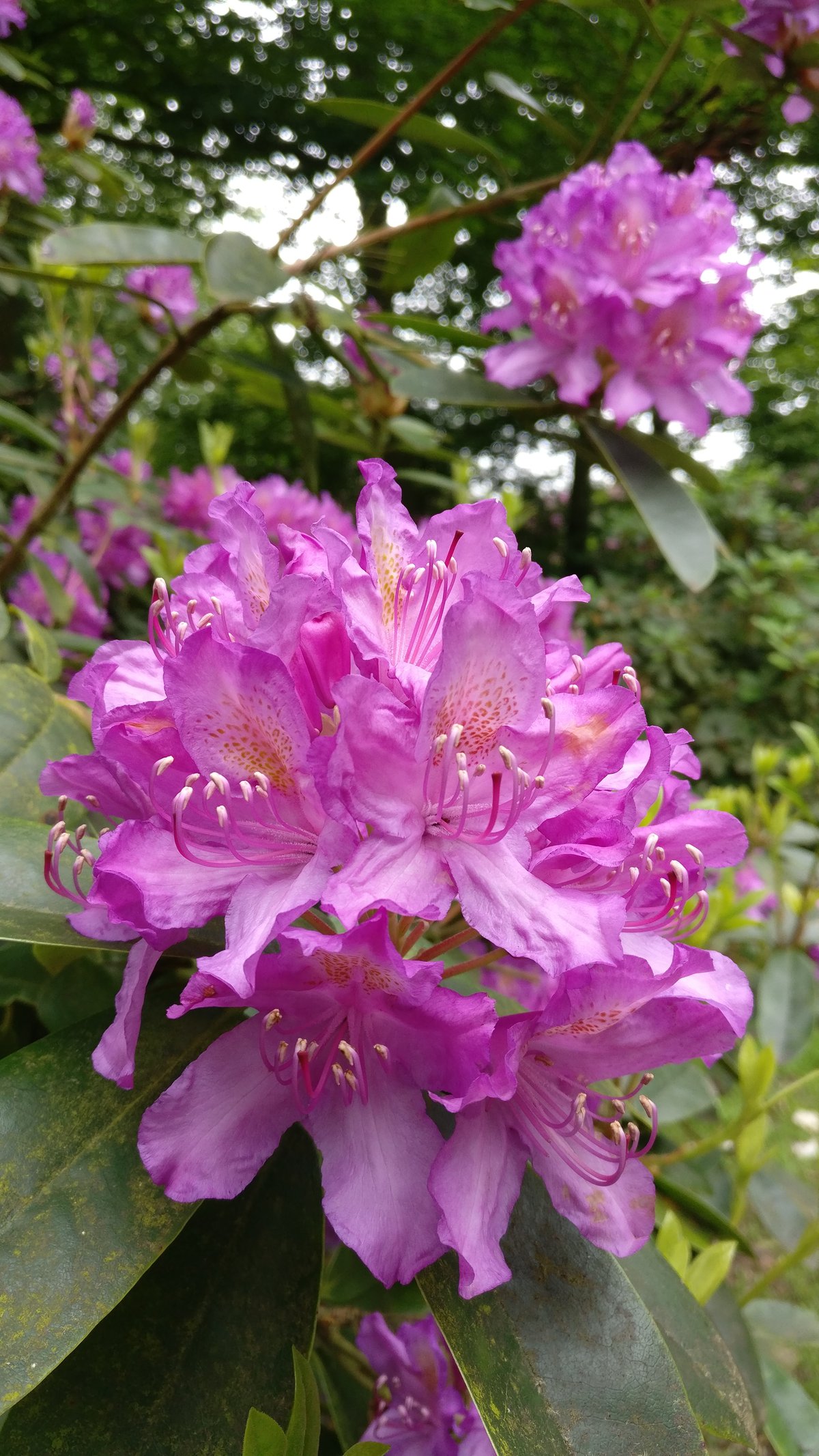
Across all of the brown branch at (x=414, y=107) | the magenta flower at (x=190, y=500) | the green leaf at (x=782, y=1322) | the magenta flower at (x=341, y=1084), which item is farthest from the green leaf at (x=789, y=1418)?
the magenta flower at (x=190, y=500)

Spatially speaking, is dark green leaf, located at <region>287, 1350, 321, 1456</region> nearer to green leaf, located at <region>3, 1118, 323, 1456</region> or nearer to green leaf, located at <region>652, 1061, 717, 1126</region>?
green leaf, located at <region>3, 1118, 323, 1456</region>

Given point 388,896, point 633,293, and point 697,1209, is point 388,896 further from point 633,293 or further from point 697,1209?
point 633,293

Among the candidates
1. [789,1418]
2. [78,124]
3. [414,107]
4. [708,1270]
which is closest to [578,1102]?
[708,1270]

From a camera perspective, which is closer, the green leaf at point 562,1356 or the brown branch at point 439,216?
the green leaf at point 562,1356

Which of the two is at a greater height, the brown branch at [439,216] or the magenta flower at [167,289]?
the magenta flower at [167,289]

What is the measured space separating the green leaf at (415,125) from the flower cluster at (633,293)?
6.6 inches

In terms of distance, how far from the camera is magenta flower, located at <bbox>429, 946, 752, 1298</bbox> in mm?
499

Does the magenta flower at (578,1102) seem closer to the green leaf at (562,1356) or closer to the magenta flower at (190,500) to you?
the green leaf at (562,1356)

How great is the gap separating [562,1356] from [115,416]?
116cm

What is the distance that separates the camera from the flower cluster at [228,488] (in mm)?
2166

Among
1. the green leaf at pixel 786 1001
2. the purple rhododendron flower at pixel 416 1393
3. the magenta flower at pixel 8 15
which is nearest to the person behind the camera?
the purple rhododendron flower at pixel 416 1393

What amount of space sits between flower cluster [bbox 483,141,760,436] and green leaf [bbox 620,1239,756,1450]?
978 millimetres

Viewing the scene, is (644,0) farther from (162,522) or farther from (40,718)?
(162,522)

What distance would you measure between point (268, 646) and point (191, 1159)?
11.5 inches
